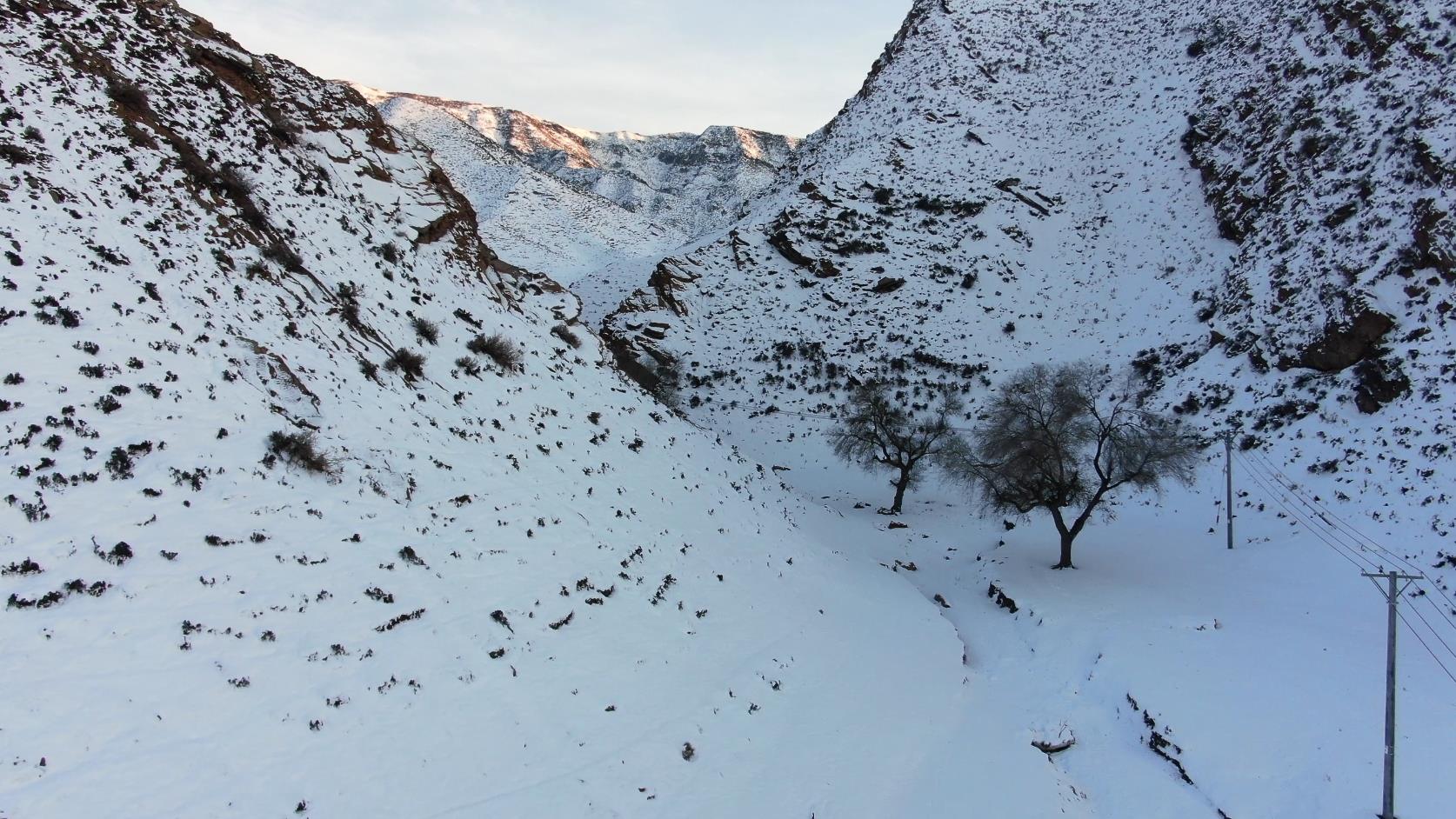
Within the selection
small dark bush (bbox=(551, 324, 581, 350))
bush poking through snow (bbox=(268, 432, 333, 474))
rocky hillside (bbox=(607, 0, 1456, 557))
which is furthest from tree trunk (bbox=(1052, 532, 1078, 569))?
bush poking through snow (bbox=(268, 432, 333, 474))

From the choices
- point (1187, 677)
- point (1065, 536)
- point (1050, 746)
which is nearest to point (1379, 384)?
point (1065, 536)

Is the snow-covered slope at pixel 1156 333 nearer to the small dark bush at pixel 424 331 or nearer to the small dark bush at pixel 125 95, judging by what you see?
the small dark bush at pixel 424 331

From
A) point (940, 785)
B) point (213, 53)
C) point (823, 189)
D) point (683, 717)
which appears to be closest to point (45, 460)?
point (683, 717)

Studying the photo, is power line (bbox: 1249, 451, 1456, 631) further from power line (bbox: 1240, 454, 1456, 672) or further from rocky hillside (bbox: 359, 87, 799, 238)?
rocky hillside (bbox: 359, 87, 799, 238)

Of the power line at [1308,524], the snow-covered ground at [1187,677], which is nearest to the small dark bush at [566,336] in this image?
the snow-covered ground at [1187,677]

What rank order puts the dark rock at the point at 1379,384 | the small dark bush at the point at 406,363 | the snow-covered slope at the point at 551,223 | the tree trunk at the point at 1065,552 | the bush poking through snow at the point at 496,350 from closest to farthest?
the small dark bush at the point at 406,363
the bush poking through snow at the point at 496,350
the tree trunk at the point at 1065,552
the dark rock at the point at 1379,384
the snow-covered slope at the point at 551,223

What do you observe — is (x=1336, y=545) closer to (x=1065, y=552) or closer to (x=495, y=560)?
(x=1065, y=552)
